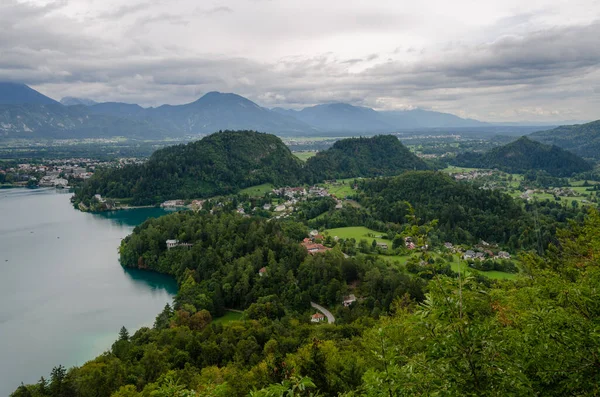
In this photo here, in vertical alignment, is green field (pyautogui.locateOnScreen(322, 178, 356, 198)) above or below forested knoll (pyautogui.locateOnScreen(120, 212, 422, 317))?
above

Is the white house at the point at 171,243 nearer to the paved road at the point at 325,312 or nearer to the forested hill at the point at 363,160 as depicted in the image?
A: the paved road at the point at 325,312

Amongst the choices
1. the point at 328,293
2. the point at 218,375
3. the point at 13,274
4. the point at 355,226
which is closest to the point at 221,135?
the point at 355,226

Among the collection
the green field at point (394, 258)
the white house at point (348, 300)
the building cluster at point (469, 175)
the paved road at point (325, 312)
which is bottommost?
the paved road at point (325, 312)

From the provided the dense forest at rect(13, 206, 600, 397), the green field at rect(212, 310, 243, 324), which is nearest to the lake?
the dense forest at rect(13, 206, 600, 397)

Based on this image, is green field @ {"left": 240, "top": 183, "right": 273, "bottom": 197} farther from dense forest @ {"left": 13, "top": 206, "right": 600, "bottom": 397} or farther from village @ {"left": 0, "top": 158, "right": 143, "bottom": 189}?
village @ {"left": 0, "top": 158, "right": 143, "bottom": 189}

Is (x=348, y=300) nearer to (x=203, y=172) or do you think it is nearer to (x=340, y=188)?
(x=340, y=188)

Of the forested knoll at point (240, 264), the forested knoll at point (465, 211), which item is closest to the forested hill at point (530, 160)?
the forested knoll at point (465, 211)
